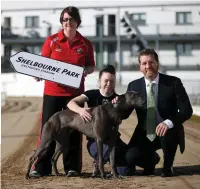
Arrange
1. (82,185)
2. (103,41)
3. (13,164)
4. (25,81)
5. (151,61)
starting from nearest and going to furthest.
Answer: (82,185), (151,61), (13,164), (25,81), (103,41)

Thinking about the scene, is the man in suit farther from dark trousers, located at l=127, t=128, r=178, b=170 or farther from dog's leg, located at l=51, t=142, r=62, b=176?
dog's leg, located at l=51, t=142, r=62, b=176

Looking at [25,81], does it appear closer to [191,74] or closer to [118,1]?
[118,1]

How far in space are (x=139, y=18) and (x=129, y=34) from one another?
8.16 feet

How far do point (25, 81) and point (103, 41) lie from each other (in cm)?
813

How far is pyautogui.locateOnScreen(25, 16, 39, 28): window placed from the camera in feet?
151

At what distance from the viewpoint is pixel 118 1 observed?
→ 134ft

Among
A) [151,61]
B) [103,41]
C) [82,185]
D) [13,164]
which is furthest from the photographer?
[103,41]

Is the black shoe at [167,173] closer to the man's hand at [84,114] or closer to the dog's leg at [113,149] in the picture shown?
the dog's leg at [113,149]

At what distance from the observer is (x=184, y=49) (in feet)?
140

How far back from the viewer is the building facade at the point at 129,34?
137 ft

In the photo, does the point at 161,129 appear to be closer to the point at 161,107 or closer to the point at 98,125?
the point at 161,107

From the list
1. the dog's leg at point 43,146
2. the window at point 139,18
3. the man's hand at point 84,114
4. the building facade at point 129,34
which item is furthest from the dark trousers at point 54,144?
the window at point 139,18

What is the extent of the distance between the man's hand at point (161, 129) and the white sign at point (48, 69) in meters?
1.11

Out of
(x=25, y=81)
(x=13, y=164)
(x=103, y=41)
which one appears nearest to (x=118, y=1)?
(x=103, y=41)
